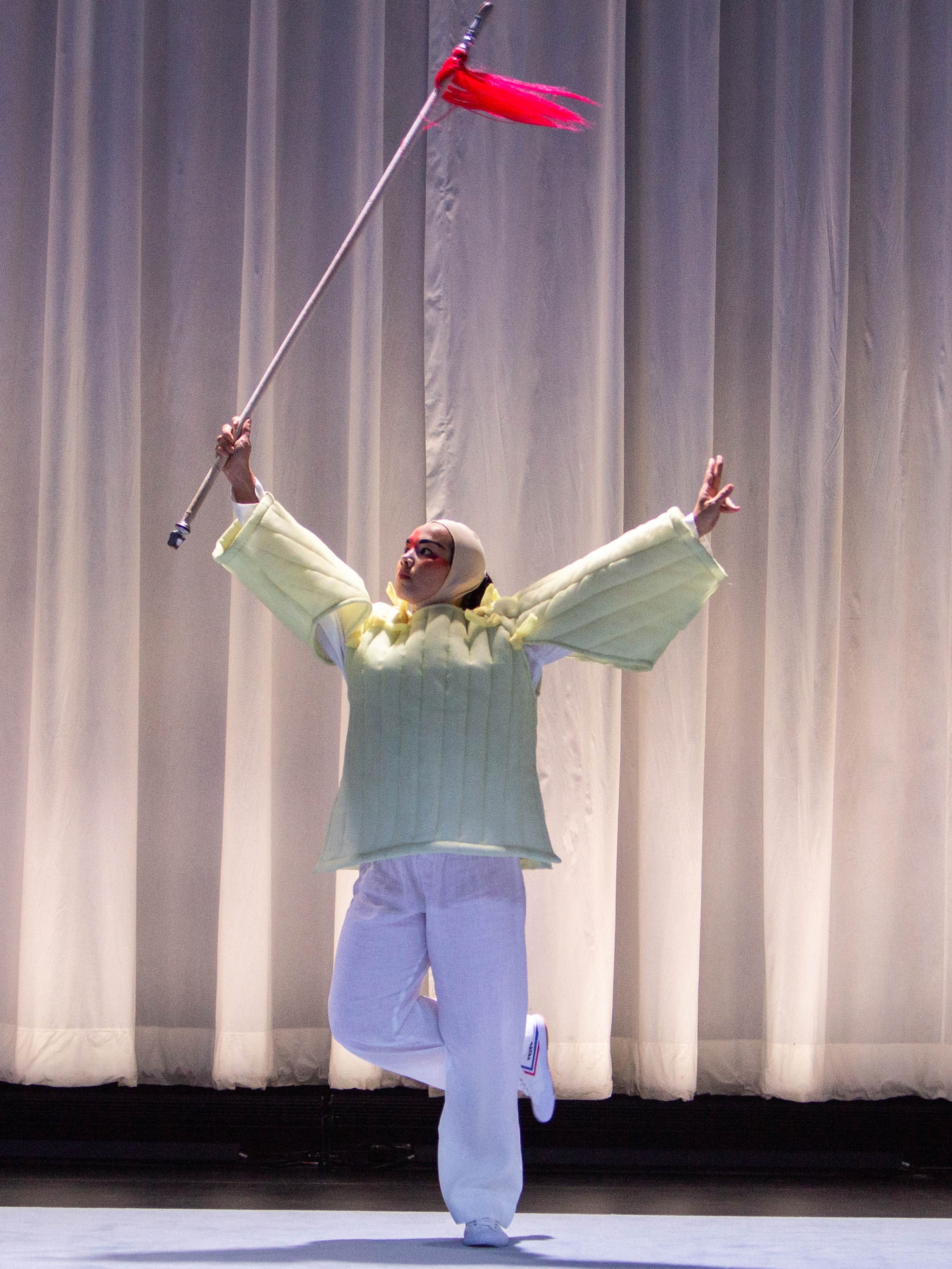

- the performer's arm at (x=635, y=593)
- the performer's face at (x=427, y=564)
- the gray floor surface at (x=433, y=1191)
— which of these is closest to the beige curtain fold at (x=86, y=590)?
the gray floor surface at (x=433, y=1191)

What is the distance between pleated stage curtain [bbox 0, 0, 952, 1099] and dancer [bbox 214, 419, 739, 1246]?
0.81m

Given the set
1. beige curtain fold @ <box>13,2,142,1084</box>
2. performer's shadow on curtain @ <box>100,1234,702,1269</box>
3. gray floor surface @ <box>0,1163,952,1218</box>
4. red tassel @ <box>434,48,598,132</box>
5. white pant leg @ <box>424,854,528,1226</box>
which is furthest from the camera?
beige curtain fold @ <box>13,2,142,1084</box>

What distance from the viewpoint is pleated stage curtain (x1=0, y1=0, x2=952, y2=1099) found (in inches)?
117

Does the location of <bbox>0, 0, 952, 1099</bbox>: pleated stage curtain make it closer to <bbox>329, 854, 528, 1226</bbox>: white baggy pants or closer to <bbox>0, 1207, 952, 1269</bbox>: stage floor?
<bbox>0, 1207, 952, 1269</bbox>: stage floor

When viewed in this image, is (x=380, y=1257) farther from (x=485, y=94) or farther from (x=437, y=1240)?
(x=485, y=94)

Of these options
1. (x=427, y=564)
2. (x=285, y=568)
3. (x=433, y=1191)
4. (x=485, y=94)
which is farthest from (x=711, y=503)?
(x=433, y=1191)

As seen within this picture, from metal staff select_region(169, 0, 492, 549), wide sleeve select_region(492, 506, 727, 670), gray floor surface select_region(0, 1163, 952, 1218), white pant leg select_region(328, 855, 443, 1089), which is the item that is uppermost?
metal staff select_region(169, 0, 492, 549)

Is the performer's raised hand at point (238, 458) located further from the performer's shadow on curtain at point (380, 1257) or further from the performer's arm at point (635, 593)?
the performer's shadow on curtain at point (380, 1257)

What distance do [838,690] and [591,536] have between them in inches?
27.9

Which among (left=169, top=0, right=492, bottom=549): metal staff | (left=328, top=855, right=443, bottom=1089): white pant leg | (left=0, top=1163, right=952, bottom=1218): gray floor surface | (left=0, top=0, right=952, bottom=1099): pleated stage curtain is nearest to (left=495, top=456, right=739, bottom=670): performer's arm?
(left=328, top=855, right=443, bottom=1089): white pant leg

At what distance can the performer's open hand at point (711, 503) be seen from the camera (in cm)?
210

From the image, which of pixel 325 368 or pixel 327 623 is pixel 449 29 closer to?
pixel 325 368

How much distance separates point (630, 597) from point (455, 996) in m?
0.69

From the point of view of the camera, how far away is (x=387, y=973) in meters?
2.08
